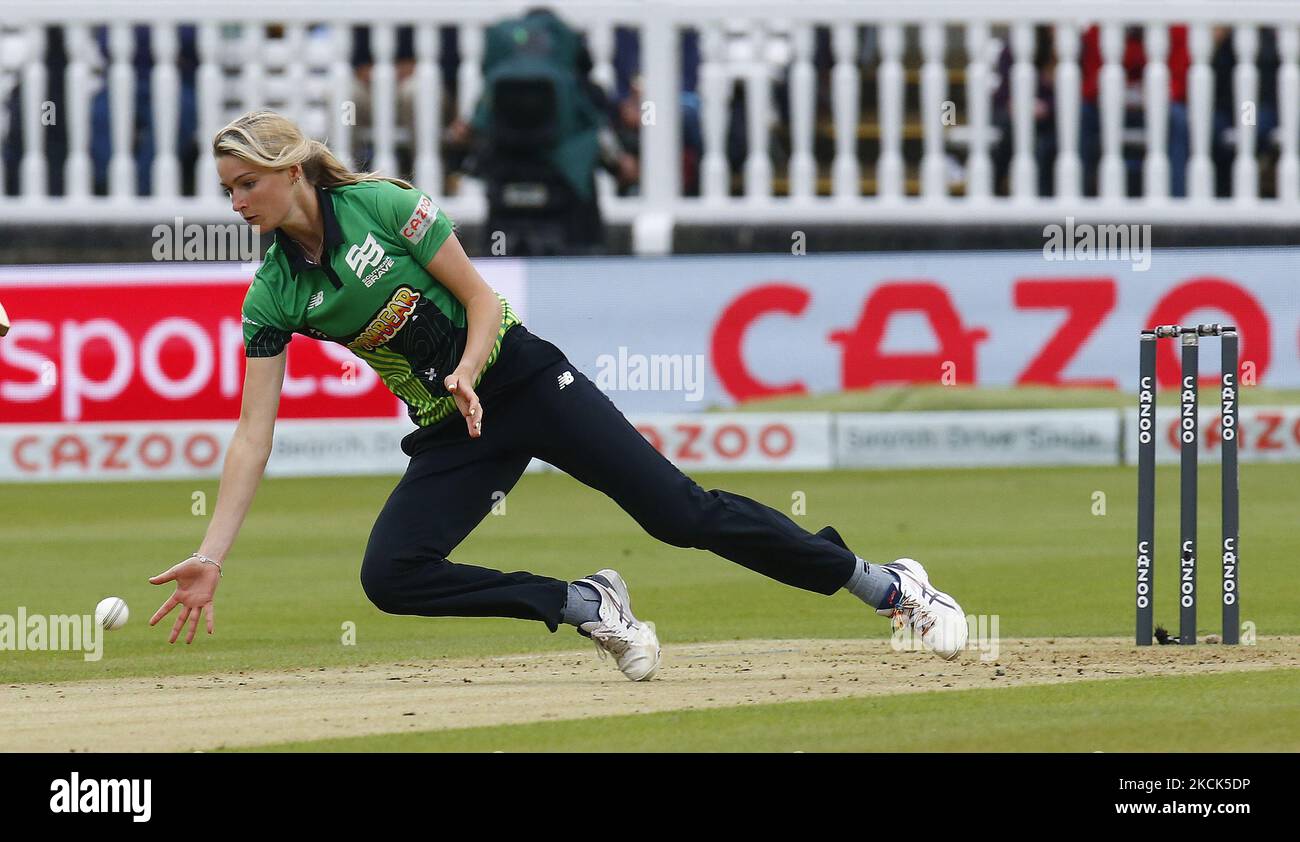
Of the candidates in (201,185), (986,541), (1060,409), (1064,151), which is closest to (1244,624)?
(986,541)

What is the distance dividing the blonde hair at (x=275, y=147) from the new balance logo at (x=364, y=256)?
0.79 feet

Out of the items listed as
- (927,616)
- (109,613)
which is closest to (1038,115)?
(927,616)

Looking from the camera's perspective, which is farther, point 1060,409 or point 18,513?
point 1060,409

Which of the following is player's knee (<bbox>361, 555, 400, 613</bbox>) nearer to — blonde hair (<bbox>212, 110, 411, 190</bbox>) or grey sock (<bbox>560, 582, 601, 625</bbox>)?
grey sock (<bbox>560, 582, 601, 625</bbox>)

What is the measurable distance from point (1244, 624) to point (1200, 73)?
9908 millimetres

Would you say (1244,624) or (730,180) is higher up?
(730,180)

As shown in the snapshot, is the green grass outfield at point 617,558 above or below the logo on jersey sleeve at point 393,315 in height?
below

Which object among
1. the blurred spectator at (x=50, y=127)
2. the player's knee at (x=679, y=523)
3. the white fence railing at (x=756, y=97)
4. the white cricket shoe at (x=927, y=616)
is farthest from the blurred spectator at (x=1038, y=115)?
the player's knee at (x=679, y=523)

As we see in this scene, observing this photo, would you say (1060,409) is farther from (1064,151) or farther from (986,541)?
(986,541)

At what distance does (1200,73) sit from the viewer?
17.7 m

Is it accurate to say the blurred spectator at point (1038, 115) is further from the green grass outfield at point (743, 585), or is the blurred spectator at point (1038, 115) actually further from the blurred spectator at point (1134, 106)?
the green grass outfield at point (743, 585)

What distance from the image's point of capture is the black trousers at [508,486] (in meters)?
7.12

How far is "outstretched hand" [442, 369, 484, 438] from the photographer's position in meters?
6.54

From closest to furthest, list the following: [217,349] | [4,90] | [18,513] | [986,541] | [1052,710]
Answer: [1052,710]
[986,541]
[18,513]
[217,349]
[4,90]
